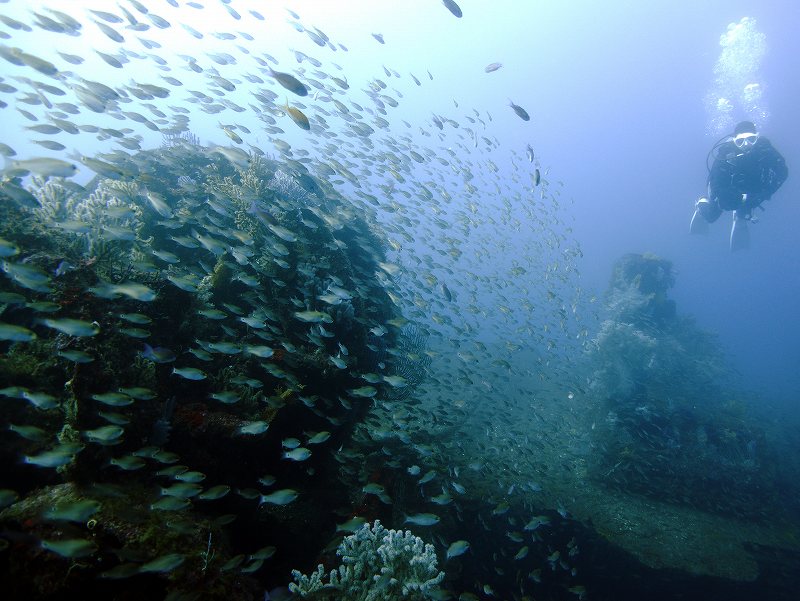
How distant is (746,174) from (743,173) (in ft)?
0.43

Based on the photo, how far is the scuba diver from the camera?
1559 centimetres

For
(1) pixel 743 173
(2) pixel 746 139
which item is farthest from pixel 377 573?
(2) pixel 746 139

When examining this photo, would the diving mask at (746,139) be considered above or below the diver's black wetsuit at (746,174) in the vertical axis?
above

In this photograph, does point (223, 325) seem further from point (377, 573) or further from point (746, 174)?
point (746, 174)

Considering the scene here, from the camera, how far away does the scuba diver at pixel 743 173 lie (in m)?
15.6

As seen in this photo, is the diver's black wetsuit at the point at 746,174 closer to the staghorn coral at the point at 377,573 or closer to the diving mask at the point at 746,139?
the diving mask at the point at 746,139

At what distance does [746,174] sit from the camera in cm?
1622

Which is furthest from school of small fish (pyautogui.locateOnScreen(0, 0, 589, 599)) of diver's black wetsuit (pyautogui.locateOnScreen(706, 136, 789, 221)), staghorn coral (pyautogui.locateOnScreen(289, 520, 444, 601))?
diver's black wetsuit (pyautogui.locateOnScreen(706, 136, 789, 221))

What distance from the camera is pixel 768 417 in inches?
974

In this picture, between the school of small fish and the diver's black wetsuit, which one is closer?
the school of small fish

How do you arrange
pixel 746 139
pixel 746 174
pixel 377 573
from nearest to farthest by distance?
pixel 377 573 → pixel 746 139 → pixel 746 174

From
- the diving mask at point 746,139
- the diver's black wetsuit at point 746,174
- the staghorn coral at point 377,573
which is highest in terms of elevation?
the diving mask at point 746,139

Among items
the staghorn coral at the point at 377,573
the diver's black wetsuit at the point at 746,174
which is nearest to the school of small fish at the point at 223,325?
the staghorn coral at the point at 377,573

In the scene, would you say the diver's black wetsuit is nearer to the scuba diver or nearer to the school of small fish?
the scuba diver
